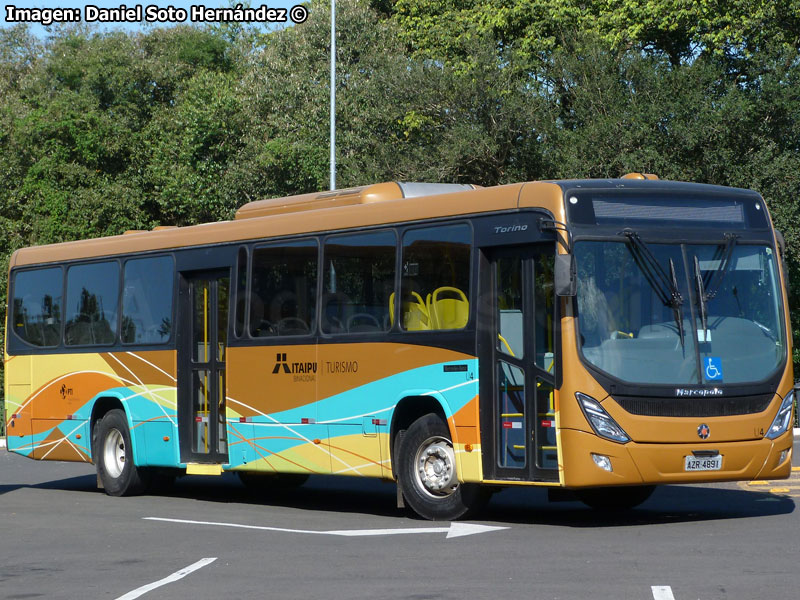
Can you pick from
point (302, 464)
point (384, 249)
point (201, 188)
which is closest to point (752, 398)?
point (384, 249)

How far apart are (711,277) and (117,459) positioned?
340 inches

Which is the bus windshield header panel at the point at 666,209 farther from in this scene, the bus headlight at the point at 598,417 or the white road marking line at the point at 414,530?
the white road marking line at the point at 414,530

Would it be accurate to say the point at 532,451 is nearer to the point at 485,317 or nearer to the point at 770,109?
the point at 485,317

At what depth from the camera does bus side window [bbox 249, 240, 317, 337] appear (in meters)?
15.6

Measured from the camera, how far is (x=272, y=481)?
18.8 meters

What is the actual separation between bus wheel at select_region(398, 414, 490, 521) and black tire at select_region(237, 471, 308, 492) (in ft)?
15.3

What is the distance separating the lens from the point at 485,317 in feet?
43.7

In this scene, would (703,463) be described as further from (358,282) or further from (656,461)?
(358,282)

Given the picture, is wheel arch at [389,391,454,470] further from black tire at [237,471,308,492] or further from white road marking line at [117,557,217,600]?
black tire at [237,471,308,492]

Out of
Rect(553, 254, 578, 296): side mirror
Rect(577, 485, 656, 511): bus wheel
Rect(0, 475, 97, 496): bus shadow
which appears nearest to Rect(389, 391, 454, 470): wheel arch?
Rect(577, 485, 656, 511): bus wheel

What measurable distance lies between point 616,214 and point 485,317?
1500 mm

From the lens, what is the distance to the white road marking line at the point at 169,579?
904 cm

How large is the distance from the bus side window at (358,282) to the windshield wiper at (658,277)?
8.65 feet

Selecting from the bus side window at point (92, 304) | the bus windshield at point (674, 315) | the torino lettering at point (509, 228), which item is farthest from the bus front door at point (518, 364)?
the bus side window at point (92, 304)
